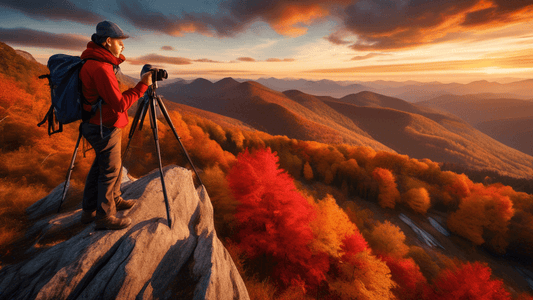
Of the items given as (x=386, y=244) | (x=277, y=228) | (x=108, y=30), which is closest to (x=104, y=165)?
(x=108, y=30)

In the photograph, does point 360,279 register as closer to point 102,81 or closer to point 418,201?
point 102,81

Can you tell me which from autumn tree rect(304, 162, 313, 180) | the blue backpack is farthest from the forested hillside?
autumn tree rect(304, 162, 313, 180)

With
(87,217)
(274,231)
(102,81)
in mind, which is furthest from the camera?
(274,231)

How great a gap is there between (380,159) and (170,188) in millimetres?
74182

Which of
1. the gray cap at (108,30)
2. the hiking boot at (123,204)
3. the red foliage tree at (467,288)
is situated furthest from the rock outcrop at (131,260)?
the red foliage tree at (467,288)

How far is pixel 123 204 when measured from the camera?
17.3ft

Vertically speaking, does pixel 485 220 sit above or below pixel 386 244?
below

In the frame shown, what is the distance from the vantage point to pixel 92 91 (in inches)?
135

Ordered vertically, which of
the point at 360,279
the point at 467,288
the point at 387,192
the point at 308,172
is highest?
the point at 360,279

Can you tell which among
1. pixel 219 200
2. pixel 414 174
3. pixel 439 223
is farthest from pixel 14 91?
pixel 414 174

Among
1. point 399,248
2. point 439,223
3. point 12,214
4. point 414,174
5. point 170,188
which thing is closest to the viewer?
point 12,214

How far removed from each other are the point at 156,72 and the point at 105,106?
3.99 feet

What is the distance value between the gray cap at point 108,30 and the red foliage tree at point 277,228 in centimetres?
1357

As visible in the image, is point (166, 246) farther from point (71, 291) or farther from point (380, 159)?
point (380, 159)
